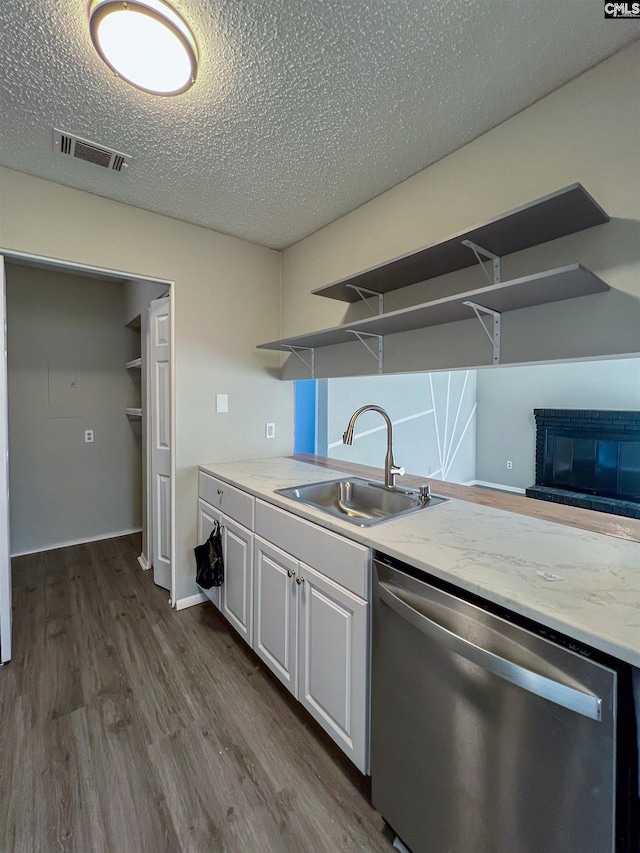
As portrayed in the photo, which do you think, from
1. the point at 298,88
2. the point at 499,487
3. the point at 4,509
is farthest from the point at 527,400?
the point at 4,509

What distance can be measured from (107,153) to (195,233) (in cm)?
75

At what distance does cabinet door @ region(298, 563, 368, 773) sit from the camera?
126 centimetres

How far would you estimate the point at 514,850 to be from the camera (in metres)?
0.84

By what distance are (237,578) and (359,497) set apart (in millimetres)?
807

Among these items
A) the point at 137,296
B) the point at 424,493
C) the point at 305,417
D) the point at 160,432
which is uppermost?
the point at 137,296

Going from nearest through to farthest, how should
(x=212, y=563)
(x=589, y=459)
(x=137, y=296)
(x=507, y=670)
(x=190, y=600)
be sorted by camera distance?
1. (x=507, y=670)
2. (x=212, y=563)
3. (x=190, y=600)
4. (x=137, y=296)
5. (x=589, y=459)

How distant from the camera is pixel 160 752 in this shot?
146 cm

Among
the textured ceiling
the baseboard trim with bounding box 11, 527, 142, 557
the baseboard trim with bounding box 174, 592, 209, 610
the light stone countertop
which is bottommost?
the baseboard trim with bounding box 174, 592, 209, 610

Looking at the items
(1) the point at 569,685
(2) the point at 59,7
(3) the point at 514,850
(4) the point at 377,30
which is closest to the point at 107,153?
(2) the point at 59,7

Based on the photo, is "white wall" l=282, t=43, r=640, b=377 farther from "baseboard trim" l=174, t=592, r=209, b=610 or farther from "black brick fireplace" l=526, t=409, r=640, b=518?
"black brick fireplace" l=526, t=409, r=640, b=518

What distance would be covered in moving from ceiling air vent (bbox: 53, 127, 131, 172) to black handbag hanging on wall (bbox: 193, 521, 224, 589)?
193 centimetres

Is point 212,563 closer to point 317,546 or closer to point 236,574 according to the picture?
point 236,574

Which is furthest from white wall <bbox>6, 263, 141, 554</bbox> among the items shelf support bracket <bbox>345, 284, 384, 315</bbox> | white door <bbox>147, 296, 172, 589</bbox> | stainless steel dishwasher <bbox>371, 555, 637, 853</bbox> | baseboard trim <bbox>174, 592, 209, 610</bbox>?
stainless steel dishwasher <bbox>371, 555, 637, 853</bbox>

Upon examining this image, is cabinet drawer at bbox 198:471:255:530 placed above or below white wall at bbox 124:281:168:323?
below
